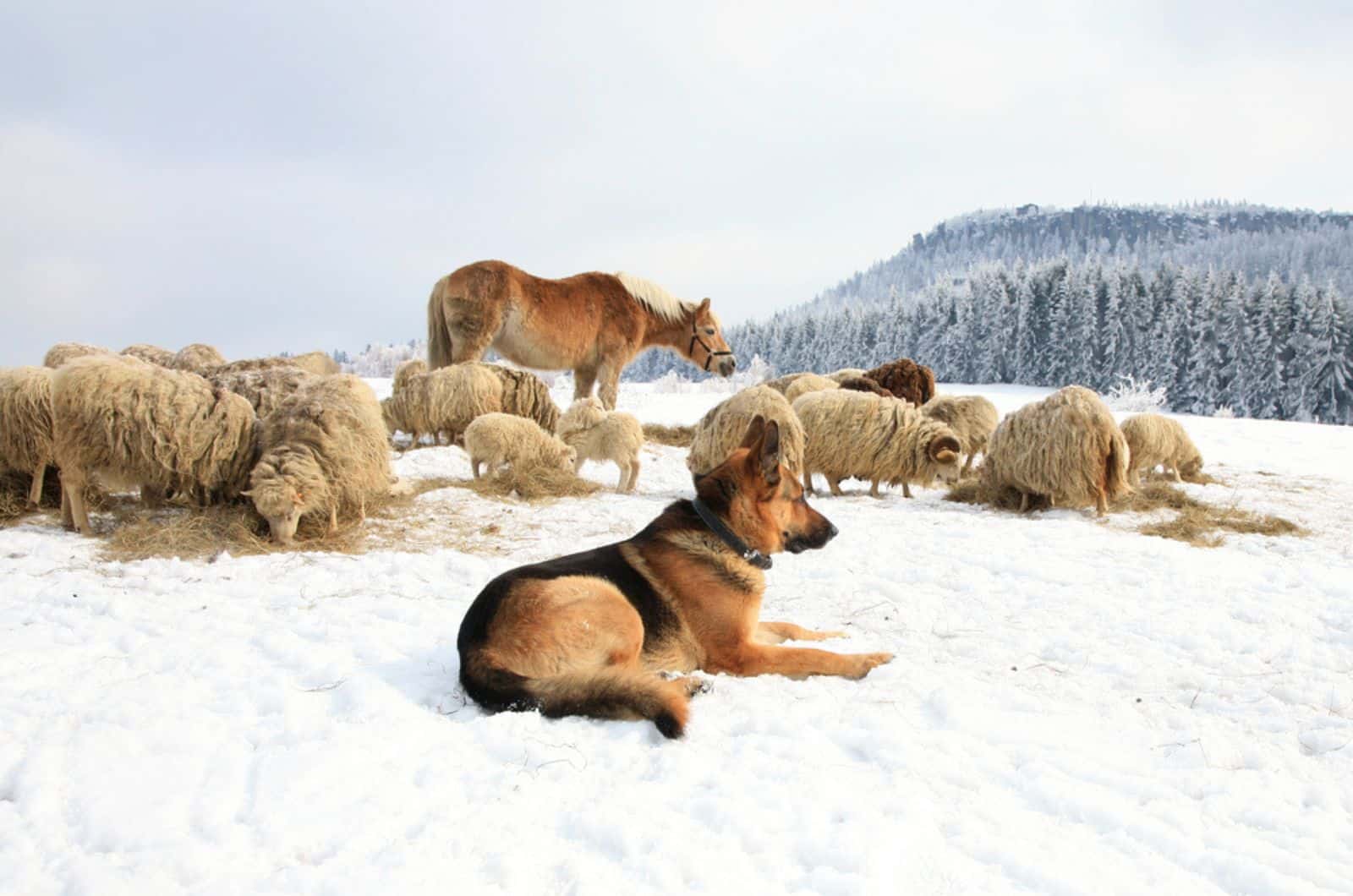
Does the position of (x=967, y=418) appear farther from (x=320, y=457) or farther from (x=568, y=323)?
(x=320, y=457)

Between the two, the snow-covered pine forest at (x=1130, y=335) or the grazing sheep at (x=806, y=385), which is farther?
the snow-covered pine forest at (x=1130, y=335)

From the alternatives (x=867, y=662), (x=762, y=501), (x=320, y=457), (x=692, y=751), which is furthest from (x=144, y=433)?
(x=867, y=662)

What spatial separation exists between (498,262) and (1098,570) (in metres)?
10.2

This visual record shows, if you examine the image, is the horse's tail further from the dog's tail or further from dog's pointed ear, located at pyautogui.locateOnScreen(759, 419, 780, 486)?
the dog's tail

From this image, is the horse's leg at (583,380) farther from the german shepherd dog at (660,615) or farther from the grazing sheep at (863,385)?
the german shepherd dog at (660,615)

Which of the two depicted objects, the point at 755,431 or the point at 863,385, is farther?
the point at 863,385

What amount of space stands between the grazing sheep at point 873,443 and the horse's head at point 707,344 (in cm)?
370

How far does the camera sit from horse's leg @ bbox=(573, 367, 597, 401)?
45.9 feet

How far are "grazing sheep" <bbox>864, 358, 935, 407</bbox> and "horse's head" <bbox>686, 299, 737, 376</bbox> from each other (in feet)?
12.9

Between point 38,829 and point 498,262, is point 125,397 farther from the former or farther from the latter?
point 498,262

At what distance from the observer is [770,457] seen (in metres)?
4.37

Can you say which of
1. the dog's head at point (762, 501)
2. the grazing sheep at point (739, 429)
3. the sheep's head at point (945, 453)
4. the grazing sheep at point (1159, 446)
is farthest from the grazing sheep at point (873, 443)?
the dog's head at point (762, 501)

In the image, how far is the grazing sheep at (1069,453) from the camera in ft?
30.8

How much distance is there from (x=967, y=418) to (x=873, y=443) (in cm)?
315
